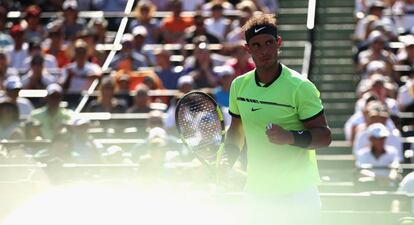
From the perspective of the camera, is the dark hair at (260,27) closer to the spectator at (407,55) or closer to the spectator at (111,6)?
the spectator at (407,55)

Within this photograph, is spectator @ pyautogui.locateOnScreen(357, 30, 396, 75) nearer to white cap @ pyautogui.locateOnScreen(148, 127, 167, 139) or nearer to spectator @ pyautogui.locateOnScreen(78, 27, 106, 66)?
white cap @ pyautogui.locateOnScreen(148, 127, 167, 139)

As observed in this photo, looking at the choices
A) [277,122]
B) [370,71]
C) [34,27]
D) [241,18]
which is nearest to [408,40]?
[370,71]

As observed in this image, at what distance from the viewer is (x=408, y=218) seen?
791 centimetres

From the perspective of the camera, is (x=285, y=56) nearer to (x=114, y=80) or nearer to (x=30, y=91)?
(x=114, y=80)

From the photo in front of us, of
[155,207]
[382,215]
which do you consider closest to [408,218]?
[382,215]

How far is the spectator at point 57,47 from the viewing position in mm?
13477

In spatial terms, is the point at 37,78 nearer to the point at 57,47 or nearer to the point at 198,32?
the point at 57,47

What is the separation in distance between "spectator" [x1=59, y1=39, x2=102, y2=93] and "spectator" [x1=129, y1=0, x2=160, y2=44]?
39.5 inches

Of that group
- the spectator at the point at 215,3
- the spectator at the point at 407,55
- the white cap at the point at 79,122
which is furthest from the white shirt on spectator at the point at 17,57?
the spectator at the point at 407,55

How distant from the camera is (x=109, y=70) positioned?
42.8ft

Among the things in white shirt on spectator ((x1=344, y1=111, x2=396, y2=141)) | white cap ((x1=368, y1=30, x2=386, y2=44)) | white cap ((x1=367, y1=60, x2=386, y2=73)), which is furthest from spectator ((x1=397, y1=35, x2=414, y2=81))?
white shirt on spectator ((x1=344, y1=111, x2=396, y2=141))

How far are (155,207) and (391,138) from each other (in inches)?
129

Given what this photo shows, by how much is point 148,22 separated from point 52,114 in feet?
7.88

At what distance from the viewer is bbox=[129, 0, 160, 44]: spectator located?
13562mm
